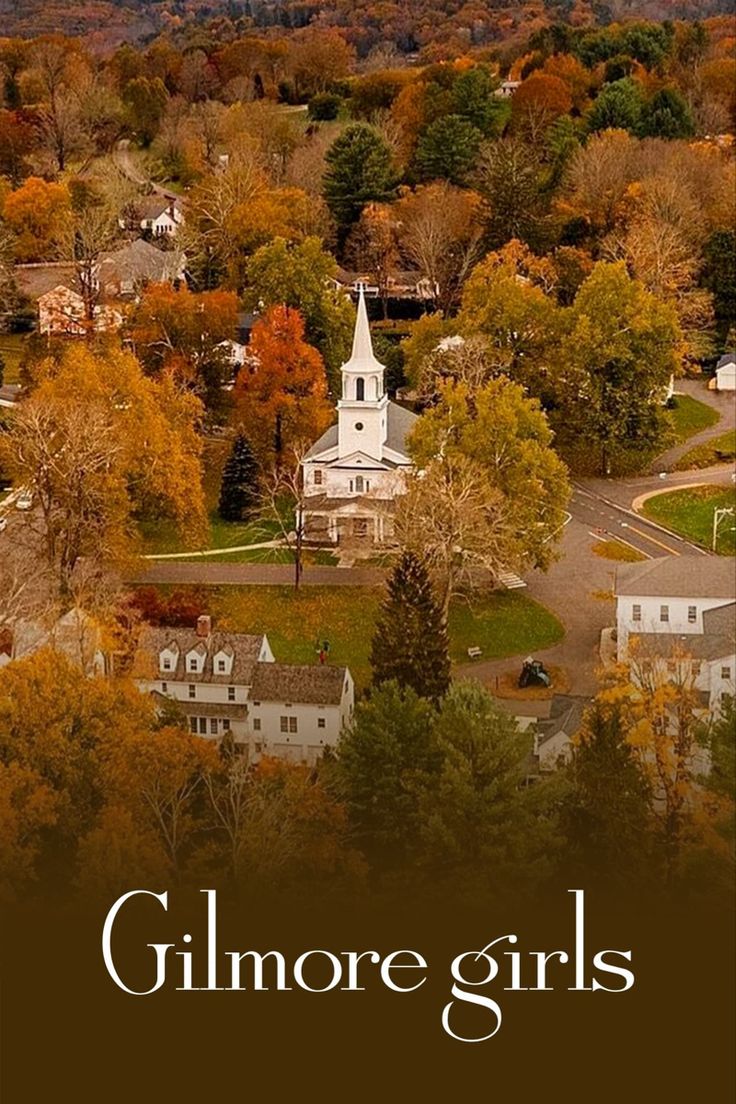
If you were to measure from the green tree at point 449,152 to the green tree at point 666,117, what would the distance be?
6788mm

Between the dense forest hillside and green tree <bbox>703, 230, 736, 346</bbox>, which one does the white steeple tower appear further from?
the dense forest hillside

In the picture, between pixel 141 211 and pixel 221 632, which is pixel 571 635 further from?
pixel 141 211

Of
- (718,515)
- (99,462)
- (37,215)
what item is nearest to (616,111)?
(37,215)

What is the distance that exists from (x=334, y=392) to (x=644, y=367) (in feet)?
27.0

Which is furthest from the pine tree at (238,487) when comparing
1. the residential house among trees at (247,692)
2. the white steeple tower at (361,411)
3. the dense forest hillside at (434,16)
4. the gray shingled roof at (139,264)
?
the dense forest hillside at (434,16)

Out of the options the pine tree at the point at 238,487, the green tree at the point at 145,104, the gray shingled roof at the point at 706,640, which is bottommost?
the gray shingled roof at the point at 706,640

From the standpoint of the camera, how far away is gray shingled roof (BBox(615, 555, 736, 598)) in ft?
90.9

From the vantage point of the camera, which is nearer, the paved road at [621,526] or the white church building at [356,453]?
the paved road at [621,526]

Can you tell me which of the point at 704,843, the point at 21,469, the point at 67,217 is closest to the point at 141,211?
the point at 67,217

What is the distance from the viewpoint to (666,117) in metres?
59.8

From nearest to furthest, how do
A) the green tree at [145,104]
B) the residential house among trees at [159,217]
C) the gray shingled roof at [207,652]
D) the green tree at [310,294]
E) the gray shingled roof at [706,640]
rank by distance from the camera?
the gray shingled roof at [706,640] < the gray shingled roof at [207,652] < the green tree at [310,294] < the residential house among trees at [159,217] < the green tree at [145,104]

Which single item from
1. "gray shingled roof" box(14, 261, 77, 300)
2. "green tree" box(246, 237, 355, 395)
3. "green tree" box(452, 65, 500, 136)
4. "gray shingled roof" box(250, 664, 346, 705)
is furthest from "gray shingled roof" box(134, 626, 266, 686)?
"green tree" box(452, 65, 500, 136)

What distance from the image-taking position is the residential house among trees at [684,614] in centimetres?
2564

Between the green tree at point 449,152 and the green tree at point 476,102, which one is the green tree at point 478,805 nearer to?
the green tree at point 449,152
